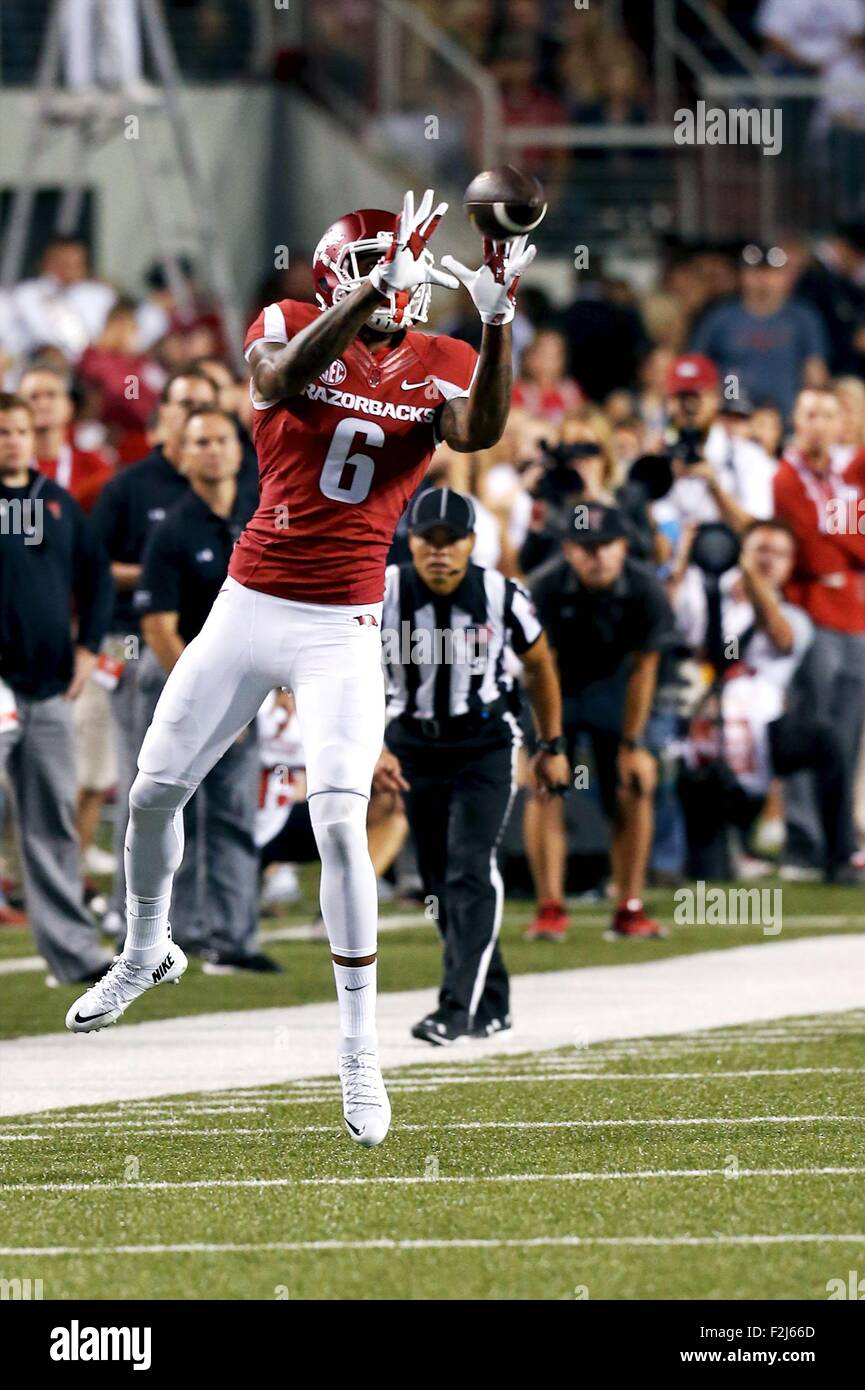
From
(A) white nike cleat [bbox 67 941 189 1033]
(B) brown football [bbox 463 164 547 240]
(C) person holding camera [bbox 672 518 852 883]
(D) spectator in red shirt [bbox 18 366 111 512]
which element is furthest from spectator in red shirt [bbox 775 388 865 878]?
(B) brown football [bbox 463 164 547 240]

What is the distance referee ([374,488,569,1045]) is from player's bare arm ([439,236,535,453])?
7.60ft

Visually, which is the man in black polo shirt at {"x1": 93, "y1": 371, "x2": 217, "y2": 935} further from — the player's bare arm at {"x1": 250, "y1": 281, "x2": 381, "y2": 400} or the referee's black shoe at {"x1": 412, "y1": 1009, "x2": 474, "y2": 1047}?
the player's bare arm at {"x1": 250, "y1": 281, "x2": 381, "y2": 400}

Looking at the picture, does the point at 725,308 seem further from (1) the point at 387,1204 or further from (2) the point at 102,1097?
(1) the point at 387,1204

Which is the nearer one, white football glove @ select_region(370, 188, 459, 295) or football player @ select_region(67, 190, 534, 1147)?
white football glove @ select_region(370, 188, 459, 295)

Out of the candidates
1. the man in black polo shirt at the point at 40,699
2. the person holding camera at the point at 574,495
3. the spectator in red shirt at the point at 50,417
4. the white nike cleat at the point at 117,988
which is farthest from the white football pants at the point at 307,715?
the person holding camera at the point at 574,495

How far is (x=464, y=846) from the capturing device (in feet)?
31.9

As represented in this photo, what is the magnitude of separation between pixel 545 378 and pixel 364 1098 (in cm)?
1136

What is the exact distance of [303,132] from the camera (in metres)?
22.7

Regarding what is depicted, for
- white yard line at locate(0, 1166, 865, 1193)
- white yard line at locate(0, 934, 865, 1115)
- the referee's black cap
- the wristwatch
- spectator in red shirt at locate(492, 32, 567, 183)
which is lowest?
white yard line at locate(0, 934, 865, 1115)

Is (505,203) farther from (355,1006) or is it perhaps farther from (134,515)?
(134,515)

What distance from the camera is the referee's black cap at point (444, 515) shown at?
973 cm

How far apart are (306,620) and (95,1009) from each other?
131 centimetres

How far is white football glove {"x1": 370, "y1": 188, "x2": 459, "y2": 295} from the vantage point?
6.82 metres
